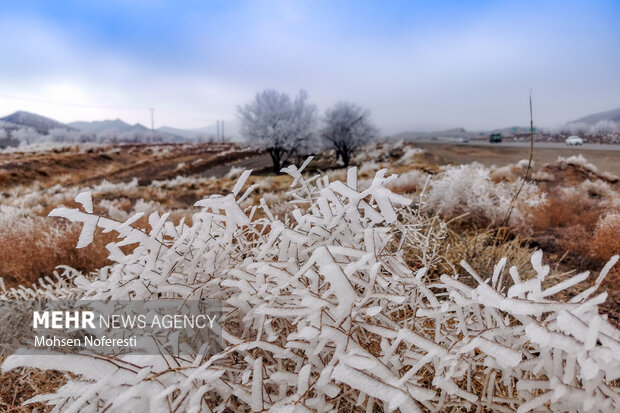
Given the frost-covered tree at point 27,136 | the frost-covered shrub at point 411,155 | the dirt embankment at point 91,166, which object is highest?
the frost-covered tree at point 27,136

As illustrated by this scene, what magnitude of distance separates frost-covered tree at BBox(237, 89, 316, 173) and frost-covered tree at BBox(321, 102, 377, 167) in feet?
5.47

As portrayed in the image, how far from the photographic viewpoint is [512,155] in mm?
8180

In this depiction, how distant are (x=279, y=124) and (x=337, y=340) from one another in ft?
66.2

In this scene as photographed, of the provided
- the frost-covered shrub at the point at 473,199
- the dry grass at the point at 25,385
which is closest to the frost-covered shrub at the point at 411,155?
the frost-covered shrub at the point at 473,199

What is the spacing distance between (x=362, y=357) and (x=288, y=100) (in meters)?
22.2

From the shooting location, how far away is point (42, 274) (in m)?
2.12

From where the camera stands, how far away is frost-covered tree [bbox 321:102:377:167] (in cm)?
2272

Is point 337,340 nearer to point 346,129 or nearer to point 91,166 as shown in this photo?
point 91,166

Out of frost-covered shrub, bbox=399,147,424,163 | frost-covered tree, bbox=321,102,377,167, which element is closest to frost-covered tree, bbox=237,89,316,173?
frost-covered tree, bbox=321,102,377,167

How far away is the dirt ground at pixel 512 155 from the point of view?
16.8ft

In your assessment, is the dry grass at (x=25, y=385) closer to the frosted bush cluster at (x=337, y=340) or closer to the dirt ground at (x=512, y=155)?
the frosted bush cluster at (x=337, y=340)

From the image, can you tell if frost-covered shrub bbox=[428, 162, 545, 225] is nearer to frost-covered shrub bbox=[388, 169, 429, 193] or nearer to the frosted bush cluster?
frost-covered shrub bbox=[388, 169, 429, 193]

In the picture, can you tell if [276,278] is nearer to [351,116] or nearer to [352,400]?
[352,400]

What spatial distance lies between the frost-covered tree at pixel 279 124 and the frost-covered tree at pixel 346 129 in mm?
1667
